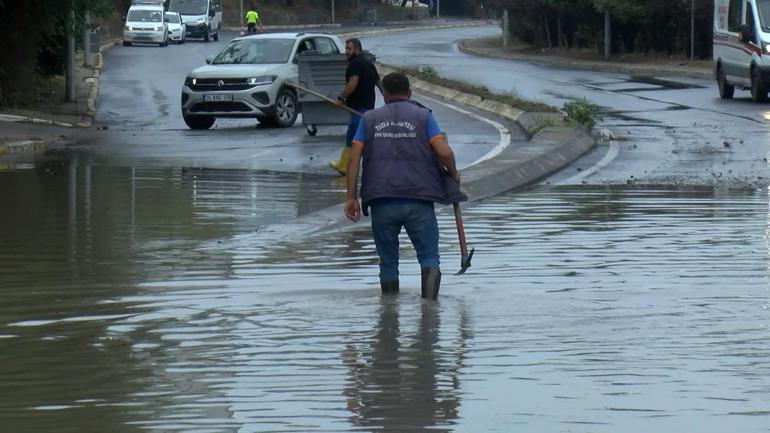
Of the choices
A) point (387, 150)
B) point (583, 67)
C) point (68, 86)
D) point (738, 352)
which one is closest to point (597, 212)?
point (387, 150)

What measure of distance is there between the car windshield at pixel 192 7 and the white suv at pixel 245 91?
4770 cm

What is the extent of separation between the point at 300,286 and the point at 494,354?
2.53m

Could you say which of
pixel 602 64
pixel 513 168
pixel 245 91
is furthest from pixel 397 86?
pixel 602 64

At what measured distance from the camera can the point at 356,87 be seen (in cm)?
1873

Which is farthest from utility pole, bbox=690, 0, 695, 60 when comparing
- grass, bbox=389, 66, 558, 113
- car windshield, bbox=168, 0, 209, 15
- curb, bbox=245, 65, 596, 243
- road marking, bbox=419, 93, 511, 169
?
car windshield, bbox=168, 0, 209, 15

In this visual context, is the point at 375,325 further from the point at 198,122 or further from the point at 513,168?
the point at 198,122

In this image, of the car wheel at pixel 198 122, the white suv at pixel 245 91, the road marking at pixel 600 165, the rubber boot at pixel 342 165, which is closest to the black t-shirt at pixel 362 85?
the rubber boot at pixel 342 165

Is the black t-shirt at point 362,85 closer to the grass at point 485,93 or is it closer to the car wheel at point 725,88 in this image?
the grass at point 485,93

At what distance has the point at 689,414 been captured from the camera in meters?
7.01

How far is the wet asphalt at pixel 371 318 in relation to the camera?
718 centimetres

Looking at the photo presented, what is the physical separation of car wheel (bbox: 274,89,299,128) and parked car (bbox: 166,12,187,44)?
43868 millimetres

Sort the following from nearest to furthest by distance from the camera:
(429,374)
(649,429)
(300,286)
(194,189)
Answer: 1. (649,429)
2. (429,374)
3. (300,286)
4. (194,189)

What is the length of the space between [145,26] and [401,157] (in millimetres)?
57879

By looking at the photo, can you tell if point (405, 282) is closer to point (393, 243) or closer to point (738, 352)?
point (393, 243)
